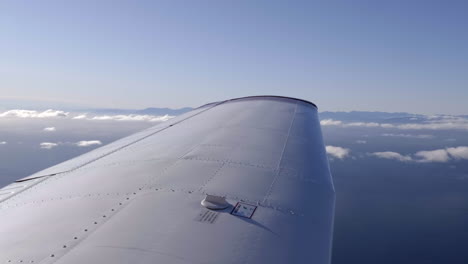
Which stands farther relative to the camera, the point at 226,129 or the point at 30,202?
the point at 226,129

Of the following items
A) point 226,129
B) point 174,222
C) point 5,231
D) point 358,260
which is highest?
point 226,129

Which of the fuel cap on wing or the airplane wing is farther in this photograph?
the fuel cap on wing

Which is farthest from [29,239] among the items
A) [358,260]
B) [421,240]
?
[421,240]

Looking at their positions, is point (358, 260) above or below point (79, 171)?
below

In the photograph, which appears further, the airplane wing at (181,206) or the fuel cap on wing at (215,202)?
the fuel cap on wing at (215,202)

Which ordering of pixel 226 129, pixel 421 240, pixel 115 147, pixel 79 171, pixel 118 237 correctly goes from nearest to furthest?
1. pixel 118 237
2. pixel 79 171
3. pixel 115 147
4. pixel 226 129
5. pixel 421 240

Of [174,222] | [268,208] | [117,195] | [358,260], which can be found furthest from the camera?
[358,260]

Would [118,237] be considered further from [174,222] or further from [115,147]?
[115,147]
